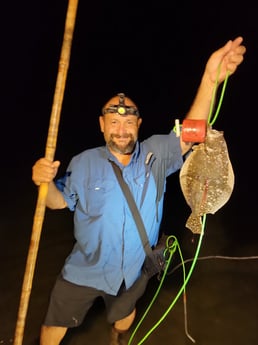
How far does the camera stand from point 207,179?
1.95 m

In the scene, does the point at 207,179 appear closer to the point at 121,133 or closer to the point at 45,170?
the point at 121,133

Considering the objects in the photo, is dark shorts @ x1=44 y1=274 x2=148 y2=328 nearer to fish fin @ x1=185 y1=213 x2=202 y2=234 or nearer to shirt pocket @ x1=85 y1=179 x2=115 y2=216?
shirt pocket @ x1=85 y1=179 x2=115 y2=216

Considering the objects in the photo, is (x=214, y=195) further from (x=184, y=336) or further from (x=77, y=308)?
(x=184, y=336)

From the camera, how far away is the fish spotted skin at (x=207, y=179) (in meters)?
1.89

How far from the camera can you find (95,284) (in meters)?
2.40

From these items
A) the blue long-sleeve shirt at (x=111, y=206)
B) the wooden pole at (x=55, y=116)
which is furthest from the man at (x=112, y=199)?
the wooden pole at (x=55, y=116)

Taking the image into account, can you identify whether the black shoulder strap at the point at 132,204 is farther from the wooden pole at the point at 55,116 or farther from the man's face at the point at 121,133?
the wooden pole at the point at 55,116

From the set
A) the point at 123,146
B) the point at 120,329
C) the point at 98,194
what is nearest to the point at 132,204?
the point at 98,194

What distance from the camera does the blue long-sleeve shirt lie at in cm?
229

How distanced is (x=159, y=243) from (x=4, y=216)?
3.19 m

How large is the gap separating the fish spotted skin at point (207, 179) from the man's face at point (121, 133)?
513 millimetres

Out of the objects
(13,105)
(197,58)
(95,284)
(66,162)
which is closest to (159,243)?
(95,284)

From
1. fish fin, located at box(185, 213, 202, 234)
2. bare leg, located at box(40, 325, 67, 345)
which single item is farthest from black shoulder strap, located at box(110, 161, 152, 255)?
bare leg, located at box(40, 325, 67, 345)

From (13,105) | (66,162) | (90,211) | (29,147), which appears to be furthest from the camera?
(13,105)
